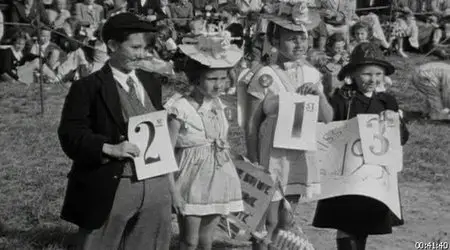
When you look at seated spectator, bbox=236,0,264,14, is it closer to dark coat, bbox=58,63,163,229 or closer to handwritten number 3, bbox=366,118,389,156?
handwritten number 3, bbox=366,118,389,156

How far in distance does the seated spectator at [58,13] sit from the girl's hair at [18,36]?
628mm

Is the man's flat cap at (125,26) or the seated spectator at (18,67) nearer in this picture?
the man's flat cap at (125,26)

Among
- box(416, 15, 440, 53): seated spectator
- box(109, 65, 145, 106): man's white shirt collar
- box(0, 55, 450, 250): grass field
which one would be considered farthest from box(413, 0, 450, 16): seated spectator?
box(109, 65, 145, 106): man's white shirt collar

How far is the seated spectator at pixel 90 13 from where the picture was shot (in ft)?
57.3

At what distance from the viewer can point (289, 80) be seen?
577 cm

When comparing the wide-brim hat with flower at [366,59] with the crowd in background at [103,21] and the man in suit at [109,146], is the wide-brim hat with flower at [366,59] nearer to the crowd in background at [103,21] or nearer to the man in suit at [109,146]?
the man in suit at [109,146]

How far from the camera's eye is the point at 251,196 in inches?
227

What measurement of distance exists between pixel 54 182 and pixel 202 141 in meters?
4.00

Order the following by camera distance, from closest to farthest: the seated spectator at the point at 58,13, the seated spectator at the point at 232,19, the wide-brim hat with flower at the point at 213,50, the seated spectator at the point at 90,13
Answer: the wide-brim hat with flower at the point at 213,50 → the seated spectator at the point at 232,19 → the seated spectator at the point at 58,13 → the seated spectator at the point at 90,13

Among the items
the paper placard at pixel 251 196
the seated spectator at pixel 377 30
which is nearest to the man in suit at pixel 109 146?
the paper placard at pixel 251 196

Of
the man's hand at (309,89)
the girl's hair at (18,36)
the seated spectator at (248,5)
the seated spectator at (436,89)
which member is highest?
the seated spectator at (248,5)

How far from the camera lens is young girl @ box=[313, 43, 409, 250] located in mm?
5832

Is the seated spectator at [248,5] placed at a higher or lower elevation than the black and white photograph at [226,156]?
higher

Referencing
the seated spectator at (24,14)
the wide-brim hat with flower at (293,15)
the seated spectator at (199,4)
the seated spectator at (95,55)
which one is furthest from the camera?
the seated spectator at (199,4)
